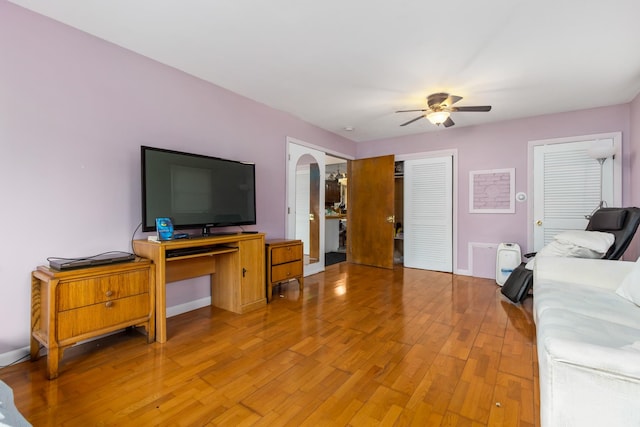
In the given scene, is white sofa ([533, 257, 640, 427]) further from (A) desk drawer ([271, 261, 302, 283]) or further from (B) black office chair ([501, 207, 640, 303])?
(A) desk drawer ([271, 261, 302, 283])

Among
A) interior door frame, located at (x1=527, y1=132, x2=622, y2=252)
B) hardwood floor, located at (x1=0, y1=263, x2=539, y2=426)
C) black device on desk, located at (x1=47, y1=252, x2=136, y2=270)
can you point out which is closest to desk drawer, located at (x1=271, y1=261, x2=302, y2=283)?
hardwood floor, located at (x1=0, y1=263, x2=539, y2=426)

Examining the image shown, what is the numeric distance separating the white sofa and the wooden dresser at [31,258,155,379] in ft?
8.05

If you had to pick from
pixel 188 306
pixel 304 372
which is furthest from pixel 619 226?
pixel 188 306

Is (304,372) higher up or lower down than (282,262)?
lower down

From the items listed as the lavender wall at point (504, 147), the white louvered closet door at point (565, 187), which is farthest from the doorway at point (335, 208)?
the white louvered closet door at point (565, 187)

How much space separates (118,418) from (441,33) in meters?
3.13

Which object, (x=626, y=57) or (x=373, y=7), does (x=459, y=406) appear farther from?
(x=626, y=57)

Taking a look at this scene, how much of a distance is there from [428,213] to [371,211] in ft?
3.18

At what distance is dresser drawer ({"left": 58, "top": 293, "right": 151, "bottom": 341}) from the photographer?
183cm

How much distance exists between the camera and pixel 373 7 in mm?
1912

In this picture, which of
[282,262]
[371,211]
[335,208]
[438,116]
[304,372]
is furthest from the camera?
[335,208]

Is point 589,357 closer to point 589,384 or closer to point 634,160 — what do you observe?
point 589,384

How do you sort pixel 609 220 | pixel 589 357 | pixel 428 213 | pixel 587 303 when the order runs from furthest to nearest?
1. pixel 428 213
2. pixel 609 220
3. pixel 587 303
4. pixel 589 357

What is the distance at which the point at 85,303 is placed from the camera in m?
1.90
